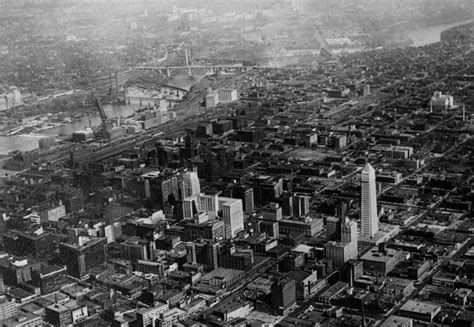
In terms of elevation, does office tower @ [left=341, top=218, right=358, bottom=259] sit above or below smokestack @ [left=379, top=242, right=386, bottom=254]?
above

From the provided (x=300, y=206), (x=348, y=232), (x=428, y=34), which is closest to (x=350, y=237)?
(x=348, y=232)

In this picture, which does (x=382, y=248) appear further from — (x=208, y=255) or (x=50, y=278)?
(x=50, y=278)

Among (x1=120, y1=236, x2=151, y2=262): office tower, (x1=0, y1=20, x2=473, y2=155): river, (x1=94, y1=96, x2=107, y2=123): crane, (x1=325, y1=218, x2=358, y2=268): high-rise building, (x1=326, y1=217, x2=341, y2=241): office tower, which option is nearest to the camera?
(x1=325, y1=218, x2=358, y2=268): high-rise building

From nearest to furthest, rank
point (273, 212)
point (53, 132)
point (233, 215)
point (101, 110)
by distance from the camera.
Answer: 1. point (233, 215)
2. point (273, 212)
3. point (53, 132)
4. point (101, 110)

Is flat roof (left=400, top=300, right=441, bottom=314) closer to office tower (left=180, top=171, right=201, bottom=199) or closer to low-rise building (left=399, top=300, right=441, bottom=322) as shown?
low-rise building (left=399, top=300, right=441, bottom=322)

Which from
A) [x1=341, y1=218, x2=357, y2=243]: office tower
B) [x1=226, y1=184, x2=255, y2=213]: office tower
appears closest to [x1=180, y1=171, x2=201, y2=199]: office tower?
[x1=226, y1=184, x2=255, y2=213]: office tower

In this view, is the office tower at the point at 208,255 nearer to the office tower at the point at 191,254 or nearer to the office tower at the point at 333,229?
the office tower at the point at 191,254

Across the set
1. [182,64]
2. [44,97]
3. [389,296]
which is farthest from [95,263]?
[182,64]
